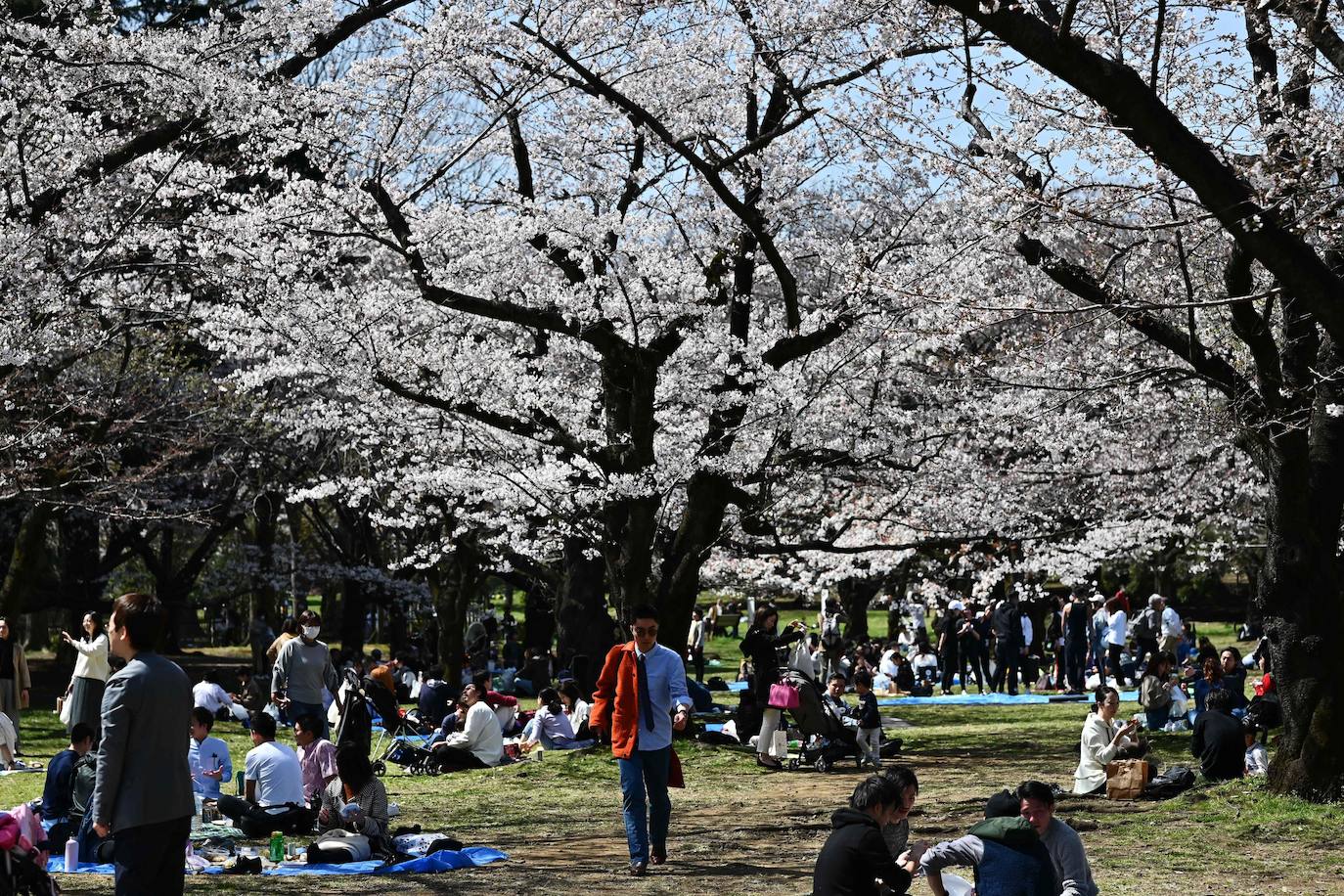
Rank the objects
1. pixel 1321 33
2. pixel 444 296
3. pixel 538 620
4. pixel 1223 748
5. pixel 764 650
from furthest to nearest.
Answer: pixel 538 620 → pixel 764 650 → pixel 444 296 → pixel 1223 748 → pixel 1321 33

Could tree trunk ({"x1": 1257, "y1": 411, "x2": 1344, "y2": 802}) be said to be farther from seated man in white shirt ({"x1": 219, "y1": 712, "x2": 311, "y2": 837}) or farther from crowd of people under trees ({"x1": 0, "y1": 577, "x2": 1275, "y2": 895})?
seated man in white shirt ({"x1": 219, "y1": 712, "x2": 311, "y2": 837})

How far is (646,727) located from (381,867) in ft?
5.93

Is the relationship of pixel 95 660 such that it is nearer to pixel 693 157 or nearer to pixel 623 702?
pixel 623 702

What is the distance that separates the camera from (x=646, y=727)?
25.3ft

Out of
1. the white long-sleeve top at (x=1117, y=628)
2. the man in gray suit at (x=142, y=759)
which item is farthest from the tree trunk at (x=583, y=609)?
the man in gray suit at (x=142, y=759)

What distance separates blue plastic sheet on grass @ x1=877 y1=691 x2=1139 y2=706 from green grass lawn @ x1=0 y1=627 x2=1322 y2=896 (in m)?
5.97

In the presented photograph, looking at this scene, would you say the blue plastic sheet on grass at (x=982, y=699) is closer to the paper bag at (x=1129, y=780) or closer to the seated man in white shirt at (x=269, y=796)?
the paper bag at (x=1129, y=780)

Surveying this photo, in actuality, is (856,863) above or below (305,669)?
below

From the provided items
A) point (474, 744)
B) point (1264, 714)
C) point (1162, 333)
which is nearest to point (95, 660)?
point (474, 744)

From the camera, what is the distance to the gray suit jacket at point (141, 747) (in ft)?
15.8

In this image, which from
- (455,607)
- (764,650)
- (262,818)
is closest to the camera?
(262,818)

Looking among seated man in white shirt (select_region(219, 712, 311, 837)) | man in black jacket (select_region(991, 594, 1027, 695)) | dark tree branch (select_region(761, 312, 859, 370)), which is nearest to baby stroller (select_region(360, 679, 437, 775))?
seated man in white shirt (select_region(219, 712, 311, 837))

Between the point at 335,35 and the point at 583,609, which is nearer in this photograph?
the point at 335,35

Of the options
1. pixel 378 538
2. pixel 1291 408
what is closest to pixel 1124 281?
pixel 1291 408
